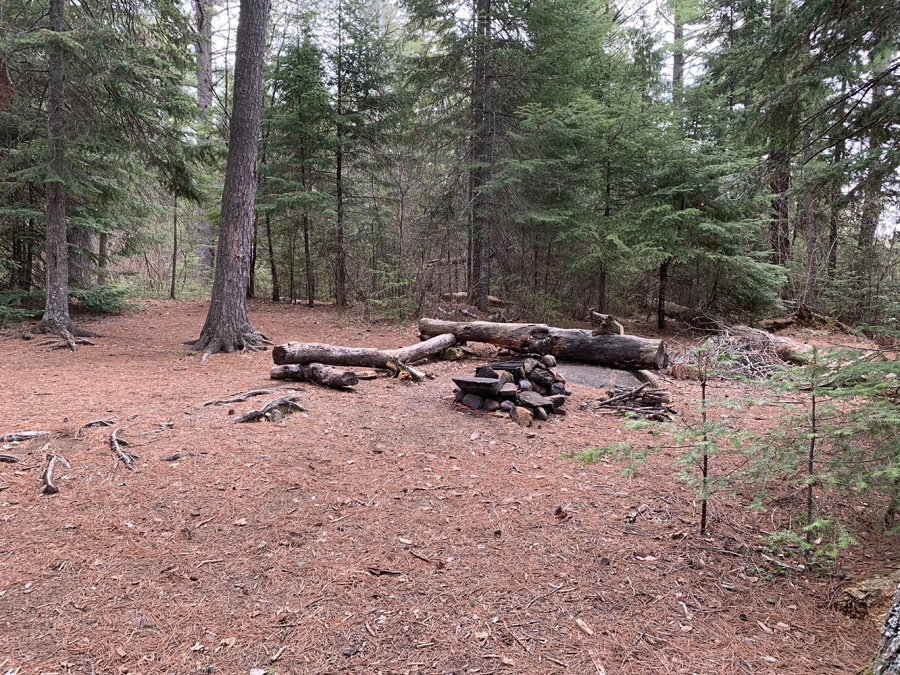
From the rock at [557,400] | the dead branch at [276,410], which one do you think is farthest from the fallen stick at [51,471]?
the rock at [557,400]

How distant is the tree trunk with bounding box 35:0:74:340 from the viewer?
26.1 feet

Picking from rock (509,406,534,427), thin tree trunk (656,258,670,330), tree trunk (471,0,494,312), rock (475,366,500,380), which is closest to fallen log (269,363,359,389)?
rock (475,366,500,380)

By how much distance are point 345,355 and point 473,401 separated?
234 cm

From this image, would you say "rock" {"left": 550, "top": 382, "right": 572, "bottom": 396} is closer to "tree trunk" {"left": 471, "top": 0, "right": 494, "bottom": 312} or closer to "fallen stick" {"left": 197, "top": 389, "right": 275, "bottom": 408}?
"fallen stick" {"left": 197, "top": 389, "right": 275, "bottom": 408}

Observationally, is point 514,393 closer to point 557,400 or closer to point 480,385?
point 480,385

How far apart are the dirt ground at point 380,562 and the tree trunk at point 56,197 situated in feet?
18.1

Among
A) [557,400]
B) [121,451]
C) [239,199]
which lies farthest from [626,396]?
[239,199]

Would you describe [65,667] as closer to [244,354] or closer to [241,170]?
[244,354]

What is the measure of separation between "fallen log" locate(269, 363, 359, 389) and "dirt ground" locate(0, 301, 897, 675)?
50.7 inches

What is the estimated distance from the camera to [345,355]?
6.72 meters

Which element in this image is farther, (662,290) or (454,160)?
(454,160)

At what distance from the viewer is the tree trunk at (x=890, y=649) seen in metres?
1.28

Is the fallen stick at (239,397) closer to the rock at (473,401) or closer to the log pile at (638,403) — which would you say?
the rock at (473,401)

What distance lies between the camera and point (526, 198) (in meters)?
11.9
